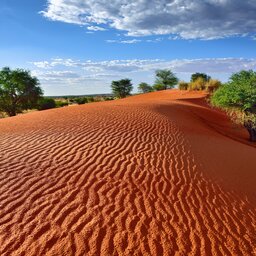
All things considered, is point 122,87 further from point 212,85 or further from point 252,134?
point 252,134

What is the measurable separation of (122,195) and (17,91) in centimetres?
3443

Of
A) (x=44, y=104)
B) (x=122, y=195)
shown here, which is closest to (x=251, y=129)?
(x=122, y=195)

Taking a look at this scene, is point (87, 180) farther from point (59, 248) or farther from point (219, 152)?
point (219, 152)

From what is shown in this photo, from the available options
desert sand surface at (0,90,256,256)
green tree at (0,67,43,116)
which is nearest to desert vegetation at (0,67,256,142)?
green tree at (0,67,43,116)

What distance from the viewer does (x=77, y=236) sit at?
5.26 m

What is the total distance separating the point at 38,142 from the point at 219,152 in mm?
6783

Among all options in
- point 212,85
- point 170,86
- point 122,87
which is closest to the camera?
point 212,85

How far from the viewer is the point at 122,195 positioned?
6918 millimetres

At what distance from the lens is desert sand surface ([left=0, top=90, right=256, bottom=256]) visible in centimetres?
529

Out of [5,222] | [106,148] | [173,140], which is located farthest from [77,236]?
[173,140]

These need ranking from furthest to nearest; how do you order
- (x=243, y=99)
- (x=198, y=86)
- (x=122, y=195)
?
(x=198, y=86) < (x=243, y=99) < (x=122, y=195)

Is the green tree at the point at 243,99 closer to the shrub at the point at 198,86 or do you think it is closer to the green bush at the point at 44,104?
the shrub at the point at 198,86

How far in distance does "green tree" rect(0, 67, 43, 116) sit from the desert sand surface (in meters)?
26.6

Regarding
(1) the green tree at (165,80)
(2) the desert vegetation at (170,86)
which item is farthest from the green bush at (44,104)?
(1) the green tree at (165,80)
